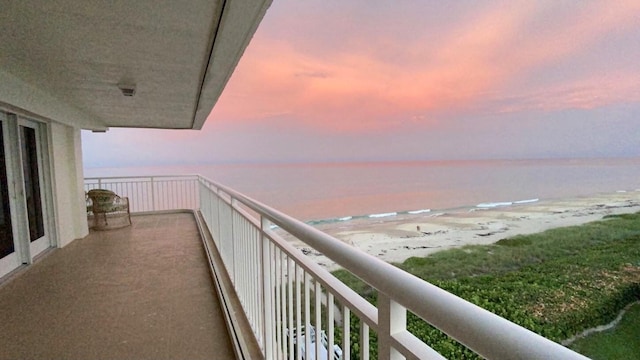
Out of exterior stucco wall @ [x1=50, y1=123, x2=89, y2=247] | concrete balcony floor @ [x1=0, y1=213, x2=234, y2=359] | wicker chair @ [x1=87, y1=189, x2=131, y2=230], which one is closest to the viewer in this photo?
concrete balcony floor @ [x1=0, y1=213, x2=234, y2=359]

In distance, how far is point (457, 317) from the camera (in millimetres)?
436

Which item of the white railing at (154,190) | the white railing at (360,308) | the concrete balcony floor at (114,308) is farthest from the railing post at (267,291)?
the white railing at (154,190)

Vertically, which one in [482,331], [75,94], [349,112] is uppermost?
[349,112]

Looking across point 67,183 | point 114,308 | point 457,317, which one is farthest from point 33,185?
point 457,317

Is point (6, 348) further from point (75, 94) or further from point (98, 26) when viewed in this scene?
point (75, 94)

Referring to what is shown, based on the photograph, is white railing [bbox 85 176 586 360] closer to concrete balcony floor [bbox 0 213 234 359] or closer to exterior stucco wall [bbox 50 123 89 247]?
concrete balcony floor [bbox 0 213 234 359]

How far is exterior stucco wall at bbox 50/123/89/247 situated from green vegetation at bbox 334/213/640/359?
4591mm

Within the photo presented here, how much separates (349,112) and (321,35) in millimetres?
14189

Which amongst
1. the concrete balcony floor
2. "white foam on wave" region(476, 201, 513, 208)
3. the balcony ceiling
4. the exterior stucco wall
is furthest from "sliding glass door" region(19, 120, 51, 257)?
"white foam on wave" region(476, 201, 513, 208)

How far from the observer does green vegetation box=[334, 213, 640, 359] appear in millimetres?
7488

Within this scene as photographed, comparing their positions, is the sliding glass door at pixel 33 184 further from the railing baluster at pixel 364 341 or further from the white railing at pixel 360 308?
the railing baluster at pixel 364 341

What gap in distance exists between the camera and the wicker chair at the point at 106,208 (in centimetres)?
609

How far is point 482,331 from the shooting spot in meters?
0.40

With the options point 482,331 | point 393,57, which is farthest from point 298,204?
point 482,331
